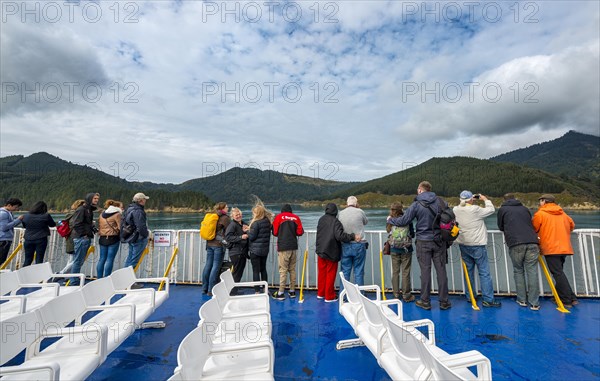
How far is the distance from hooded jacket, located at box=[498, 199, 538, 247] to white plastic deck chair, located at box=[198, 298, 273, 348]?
3.91 metres

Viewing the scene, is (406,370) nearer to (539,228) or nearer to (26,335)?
(26,335)

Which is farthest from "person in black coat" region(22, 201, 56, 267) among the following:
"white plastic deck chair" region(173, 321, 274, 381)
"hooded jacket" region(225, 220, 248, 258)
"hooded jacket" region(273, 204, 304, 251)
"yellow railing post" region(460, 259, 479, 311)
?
"yellow railing post" region(460, 259, 479, 311)

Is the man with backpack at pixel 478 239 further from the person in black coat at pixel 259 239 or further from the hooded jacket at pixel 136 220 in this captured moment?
the hooded jacket at pixel 136 220

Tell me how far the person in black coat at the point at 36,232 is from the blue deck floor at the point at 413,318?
3038 mm

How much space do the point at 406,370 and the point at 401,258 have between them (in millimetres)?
2727

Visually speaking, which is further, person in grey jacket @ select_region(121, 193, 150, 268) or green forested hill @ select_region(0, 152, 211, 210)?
green forested hill @ select_region(0, 152, 211, 210)

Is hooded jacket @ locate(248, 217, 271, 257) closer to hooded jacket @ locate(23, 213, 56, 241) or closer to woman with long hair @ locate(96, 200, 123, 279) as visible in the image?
woman with long hair @ locate(96, 200, 123, 279)

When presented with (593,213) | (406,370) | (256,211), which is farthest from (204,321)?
(593,213)

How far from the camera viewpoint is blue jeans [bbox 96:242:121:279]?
4781 millimetres

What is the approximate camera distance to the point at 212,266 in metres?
4.92

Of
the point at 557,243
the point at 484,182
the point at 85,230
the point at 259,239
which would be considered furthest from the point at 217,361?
the point at 484,182

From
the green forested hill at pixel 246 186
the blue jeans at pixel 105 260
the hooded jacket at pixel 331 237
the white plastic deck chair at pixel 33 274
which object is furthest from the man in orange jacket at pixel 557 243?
the green forested hill at pixel 246 186

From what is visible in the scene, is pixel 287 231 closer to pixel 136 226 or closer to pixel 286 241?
pixel 286 241

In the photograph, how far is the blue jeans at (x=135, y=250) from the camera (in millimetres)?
4895
